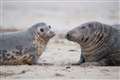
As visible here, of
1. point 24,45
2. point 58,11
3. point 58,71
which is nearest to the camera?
point 58,71

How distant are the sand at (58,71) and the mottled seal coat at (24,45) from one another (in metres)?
0.26

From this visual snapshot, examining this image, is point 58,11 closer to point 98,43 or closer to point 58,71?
point 98,43

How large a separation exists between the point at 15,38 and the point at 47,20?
741cm

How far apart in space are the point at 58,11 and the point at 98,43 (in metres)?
9.43

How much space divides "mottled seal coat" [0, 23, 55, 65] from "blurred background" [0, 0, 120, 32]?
6.66 m

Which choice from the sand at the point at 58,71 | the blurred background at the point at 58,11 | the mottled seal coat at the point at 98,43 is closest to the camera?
the sand at the point at 58,71

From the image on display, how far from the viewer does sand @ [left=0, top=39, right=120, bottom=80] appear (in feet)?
27.3

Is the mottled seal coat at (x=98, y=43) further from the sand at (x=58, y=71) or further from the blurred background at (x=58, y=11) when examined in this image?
the blurred background at (x=58, y=11)

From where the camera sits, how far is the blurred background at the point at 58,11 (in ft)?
58.0

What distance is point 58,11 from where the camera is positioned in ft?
63.6

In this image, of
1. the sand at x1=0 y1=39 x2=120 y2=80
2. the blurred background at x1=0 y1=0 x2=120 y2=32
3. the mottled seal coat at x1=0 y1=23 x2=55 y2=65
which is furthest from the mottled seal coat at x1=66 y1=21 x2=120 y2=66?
the blurred background at x1=0 y1=0 x2=120 y2=32

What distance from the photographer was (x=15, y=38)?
1006 cm

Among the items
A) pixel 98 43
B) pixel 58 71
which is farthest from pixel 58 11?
pixel 58 71

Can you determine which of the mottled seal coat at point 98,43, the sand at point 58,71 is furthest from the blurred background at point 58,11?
the mottled seal coat at point 98,43
